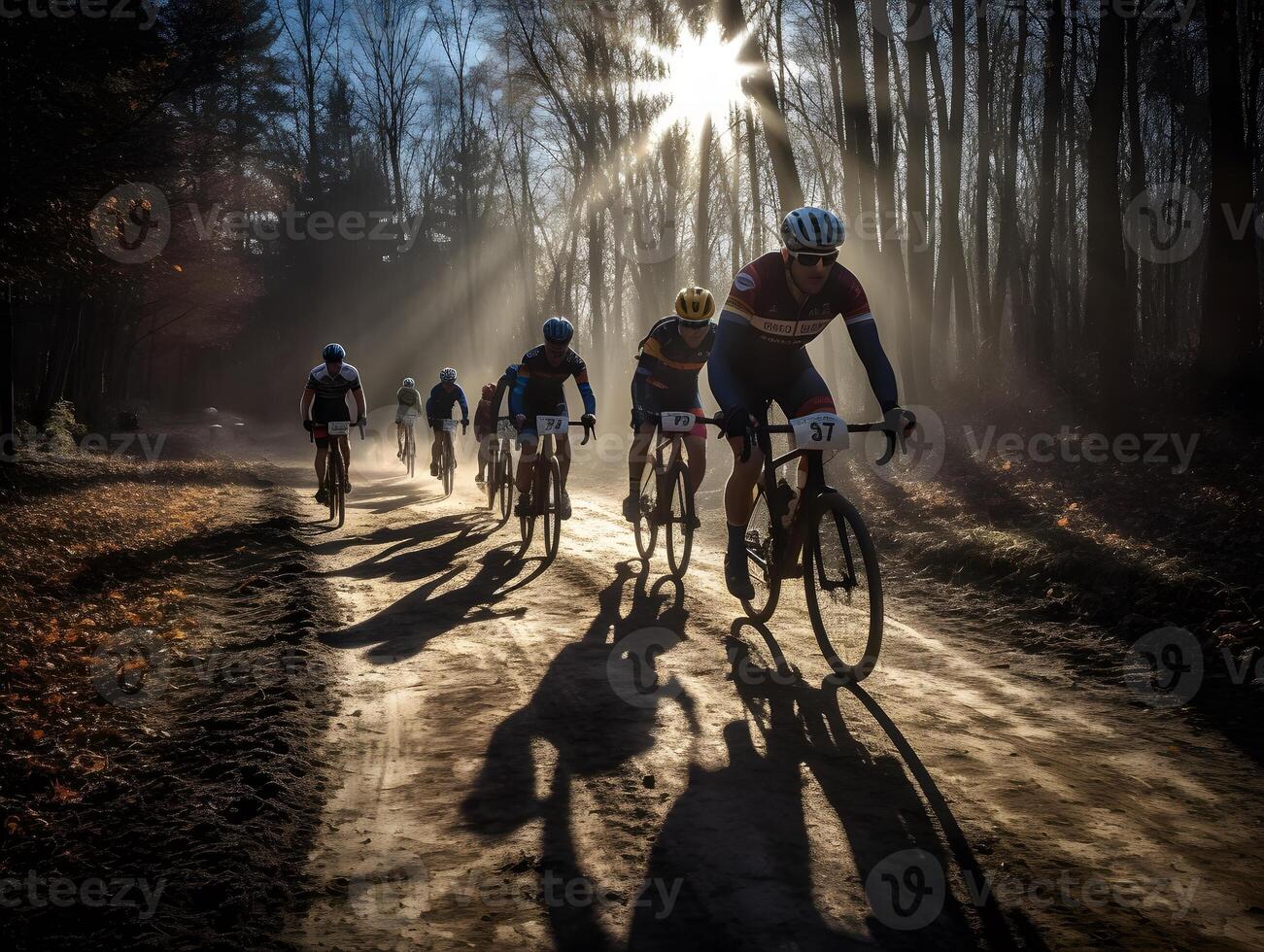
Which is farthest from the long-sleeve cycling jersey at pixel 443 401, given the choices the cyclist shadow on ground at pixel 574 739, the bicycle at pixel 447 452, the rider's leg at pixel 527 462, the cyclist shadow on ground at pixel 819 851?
the cyclist shadow on ground at pixel 819 851

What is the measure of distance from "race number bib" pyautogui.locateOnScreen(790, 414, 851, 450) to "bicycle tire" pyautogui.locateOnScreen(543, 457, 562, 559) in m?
4.36

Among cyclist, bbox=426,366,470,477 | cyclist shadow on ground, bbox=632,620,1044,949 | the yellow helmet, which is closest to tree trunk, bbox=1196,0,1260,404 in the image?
the yellow helmet

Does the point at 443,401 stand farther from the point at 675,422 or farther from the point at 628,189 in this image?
the point at 628,189

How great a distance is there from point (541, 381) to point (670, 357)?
2.06 metres

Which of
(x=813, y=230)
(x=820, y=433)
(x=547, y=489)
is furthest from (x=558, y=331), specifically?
(x=820, y=433)

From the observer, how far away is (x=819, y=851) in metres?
2.98

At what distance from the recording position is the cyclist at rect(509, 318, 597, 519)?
943 centimetres

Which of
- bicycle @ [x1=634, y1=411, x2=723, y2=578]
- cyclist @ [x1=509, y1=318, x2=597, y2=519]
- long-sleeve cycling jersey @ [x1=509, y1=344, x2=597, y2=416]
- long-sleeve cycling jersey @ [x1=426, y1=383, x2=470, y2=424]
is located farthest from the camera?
long-sleeve cycling jersey @ [x1=426, y1=383, x2=470, y2=424]

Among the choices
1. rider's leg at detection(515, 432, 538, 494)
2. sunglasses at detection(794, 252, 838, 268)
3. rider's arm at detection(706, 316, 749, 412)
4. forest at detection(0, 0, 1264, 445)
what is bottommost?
rider's leg at detection(515, 432, 538, 494)

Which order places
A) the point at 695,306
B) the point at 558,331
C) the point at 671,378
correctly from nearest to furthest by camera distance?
the point at 695,306, the point at 671,378, the point at 558,331

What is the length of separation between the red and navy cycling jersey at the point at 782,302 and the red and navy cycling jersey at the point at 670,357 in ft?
8.17

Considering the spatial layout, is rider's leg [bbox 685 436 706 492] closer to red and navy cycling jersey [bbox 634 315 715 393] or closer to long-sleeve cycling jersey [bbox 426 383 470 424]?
red and navy cycling jersey [bbox 634 315 715 393]

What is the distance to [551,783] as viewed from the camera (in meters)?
3.54

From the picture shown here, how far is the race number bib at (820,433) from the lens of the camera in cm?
487
